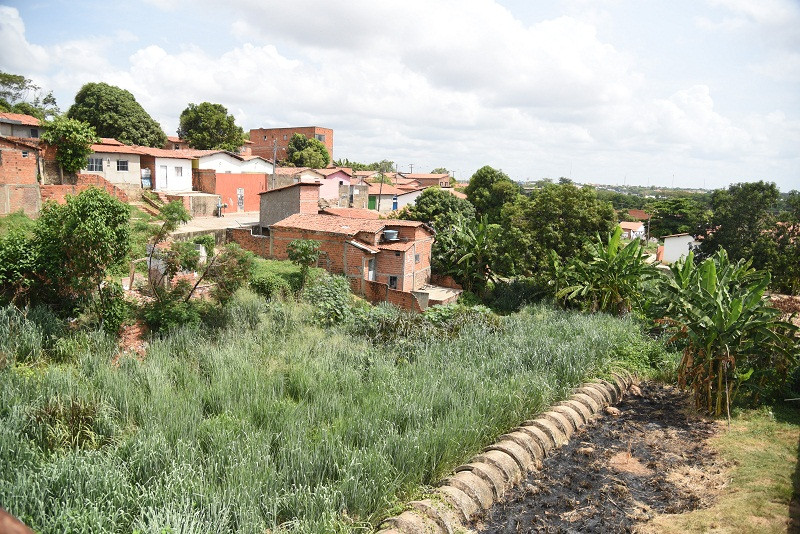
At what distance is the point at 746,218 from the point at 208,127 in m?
38.8

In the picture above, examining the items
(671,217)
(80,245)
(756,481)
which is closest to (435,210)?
(80,245)

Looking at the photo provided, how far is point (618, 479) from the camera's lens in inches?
225

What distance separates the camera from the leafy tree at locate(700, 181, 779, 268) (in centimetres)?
2424

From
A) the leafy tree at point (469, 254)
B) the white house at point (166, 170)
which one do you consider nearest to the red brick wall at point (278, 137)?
the white house at point (166, 170)

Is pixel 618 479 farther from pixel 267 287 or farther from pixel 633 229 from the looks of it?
pixel 633 229

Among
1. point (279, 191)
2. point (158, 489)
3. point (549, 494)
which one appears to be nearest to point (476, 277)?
point (279, 191)

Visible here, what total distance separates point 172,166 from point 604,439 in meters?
28.8

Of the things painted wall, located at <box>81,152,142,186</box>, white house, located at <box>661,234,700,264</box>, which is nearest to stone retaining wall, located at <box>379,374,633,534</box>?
painted wall, located at <box>81,152,142,186</box>

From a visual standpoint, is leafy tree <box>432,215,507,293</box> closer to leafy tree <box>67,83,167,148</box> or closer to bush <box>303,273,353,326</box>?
bush <box>303,273,353,326</box>

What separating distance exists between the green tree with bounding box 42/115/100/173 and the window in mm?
3467

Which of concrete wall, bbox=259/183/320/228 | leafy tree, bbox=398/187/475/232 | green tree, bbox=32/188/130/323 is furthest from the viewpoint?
leafy tree, bbox=398/187/475/232

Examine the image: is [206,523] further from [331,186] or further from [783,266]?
[331,186]

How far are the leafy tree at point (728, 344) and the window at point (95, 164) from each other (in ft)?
87.9

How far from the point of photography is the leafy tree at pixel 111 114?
36.7 m
